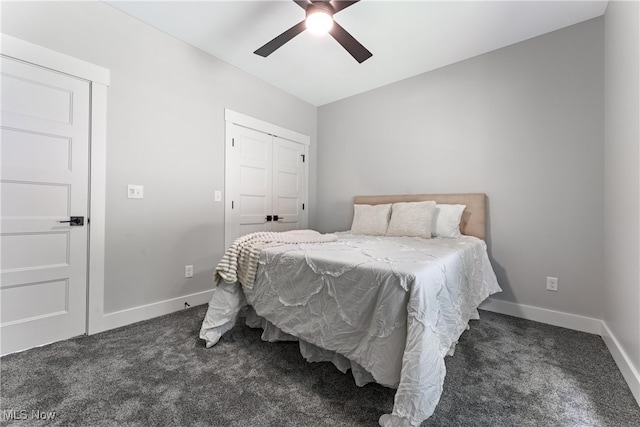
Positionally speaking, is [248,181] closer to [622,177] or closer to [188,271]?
[188,271]

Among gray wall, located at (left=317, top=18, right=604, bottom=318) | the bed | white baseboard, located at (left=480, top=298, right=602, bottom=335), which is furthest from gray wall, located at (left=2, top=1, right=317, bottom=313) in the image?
white baseboard, located at (left=480, top=298, right=602, bottom=335)

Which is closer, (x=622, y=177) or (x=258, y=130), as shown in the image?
(x=622, y=177)

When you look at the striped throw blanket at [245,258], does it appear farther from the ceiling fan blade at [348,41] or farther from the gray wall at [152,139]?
the ceiling fan blade at [348,41]

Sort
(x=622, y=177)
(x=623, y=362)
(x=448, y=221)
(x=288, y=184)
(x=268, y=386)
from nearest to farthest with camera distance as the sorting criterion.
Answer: (x=268, y=386) → (x=623, y=362) → (x=622, y=177) → (x=448, y=221) → (x=288, y=184)

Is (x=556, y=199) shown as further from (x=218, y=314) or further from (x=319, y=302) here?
(x=218, y=314)

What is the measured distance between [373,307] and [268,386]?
2.41 ft

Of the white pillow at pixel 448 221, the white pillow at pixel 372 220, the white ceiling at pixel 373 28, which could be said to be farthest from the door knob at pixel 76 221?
the white pillow at pixel 448 221

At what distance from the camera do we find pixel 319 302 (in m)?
1.45

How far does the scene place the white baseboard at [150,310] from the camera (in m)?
2.10

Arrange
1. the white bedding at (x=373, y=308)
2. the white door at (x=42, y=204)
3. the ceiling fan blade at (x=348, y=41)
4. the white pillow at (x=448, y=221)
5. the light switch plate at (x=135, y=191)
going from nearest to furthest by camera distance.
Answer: the white bedding at (x=373, y=308) → the white door at (x=42, y=204) → the ceiling fan blade at (x=348, y=41) → the light switch plate at (x=135, y=191) → the white pillow at (x=448, y=221)

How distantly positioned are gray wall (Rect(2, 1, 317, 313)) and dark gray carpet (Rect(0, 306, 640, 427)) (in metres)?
0.66

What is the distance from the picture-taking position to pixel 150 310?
7.57 feet

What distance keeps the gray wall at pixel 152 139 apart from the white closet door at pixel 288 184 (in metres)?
0.76

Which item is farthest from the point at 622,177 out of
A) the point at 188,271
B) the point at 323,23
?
the point at 188,271
